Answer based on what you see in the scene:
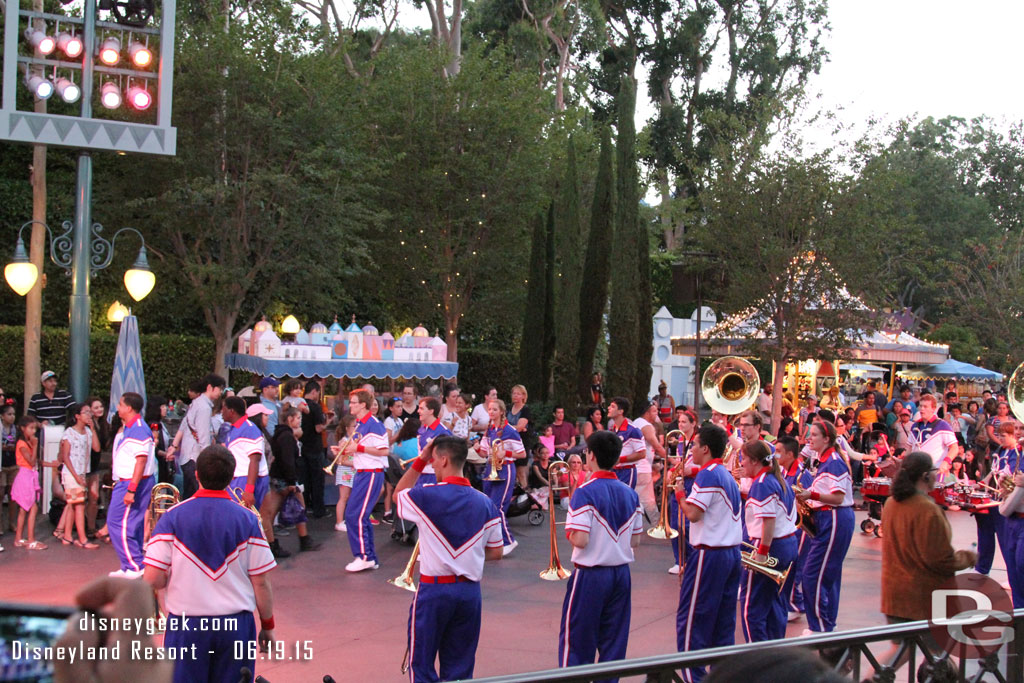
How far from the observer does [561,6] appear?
38156 millimetres

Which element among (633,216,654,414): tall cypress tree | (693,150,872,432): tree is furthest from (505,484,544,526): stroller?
(633,216,654,414): tall cypress tree

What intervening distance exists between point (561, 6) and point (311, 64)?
20.4 metres

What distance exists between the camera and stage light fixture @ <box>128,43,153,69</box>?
42.5ft

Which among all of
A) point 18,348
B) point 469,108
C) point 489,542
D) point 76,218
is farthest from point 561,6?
point 489,542

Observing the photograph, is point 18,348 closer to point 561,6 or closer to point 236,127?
point 236,127

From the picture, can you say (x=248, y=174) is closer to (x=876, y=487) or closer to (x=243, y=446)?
(x=243, y=446)

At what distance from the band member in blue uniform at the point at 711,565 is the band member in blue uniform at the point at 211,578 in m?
2.95

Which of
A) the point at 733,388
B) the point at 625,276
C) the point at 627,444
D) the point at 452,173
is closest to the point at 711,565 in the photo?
the point at 627,444

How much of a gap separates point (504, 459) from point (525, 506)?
2.47 metres

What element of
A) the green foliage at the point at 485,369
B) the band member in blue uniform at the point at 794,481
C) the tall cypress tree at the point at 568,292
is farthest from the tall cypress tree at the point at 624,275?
the band member in blue uniform at the point at 794,481

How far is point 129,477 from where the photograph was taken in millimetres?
9477

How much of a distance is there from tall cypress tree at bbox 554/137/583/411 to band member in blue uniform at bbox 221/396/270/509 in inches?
535

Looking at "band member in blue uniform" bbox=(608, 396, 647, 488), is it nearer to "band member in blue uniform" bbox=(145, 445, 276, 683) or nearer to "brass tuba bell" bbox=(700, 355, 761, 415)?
"brass tuba bell" bbox=(700, 355, 761, 415)

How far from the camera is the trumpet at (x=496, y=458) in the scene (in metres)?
11.4
